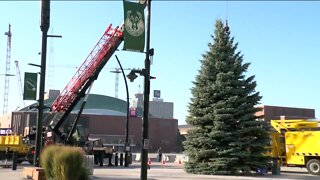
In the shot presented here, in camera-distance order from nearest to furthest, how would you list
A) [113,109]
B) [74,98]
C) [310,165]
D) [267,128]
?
[267,128] → [310,165] → [74,98] → [113,109]

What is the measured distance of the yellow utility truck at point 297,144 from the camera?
29430mm

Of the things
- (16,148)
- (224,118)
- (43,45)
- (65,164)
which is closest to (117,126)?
(16,148)

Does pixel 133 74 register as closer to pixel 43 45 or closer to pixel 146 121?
pixel 146 121

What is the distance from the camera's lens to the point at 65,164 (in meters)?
13.5

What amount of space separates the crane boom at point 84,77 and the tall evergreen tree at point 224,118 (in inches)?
296

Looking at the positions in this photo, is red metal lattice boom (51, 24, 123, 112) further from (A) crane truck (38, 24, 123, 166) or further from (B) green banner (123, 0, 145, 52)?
(B) green banner (123, 0, 145, 52)

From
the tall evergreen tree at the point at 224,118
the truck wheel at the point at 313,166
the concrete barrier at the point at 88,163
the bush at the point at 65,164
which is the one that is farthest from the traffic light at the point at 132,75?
the truck wheel at the point at 313,166

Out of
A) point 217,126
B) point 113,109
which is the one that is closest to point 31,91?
point 217,126

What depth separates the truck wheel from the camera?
29.1 m

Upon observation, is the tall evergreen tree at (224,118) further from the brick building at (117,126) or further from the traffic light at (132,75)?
the brick building at (117,126)

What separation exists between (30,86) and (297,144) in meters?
17.8

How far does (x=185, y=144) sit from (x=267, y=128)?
5.02 meters

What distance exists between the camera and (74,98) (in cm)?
3453

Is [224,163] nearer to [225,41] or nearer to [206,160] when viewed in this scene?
[206,160]
